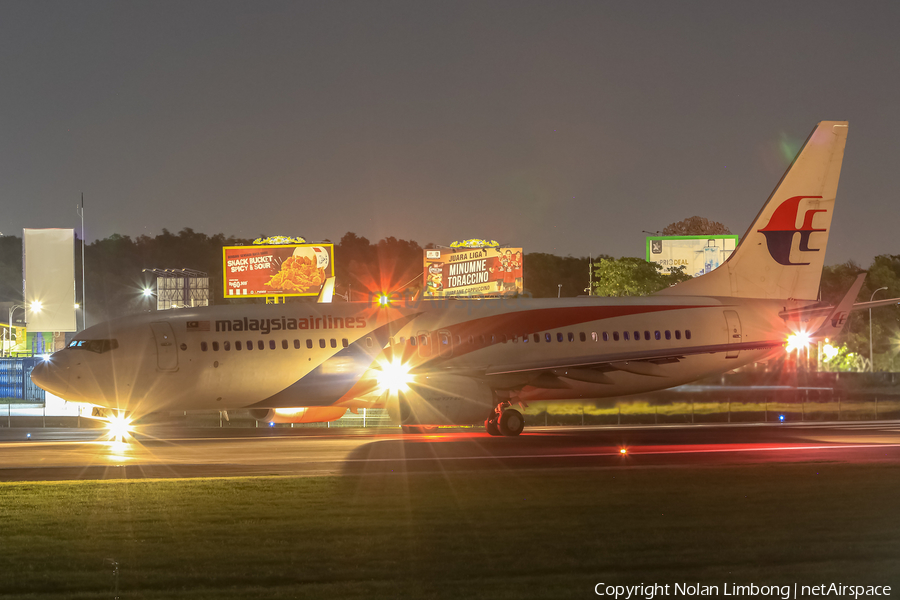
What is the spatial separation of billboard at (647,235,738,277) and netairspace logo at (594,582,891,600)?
393ft

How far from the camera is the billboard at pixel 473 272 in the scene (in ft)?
319

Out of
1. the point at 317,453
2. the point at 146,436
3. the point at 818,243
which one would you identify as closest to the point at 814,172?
the point at 818,243

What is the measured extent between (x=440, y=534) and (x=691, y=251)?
123574mm

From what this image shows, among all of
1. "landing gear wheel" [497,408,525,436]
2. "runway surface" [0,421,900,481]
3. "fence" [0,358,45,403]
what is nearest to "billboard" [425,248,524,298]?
"fence" [0,358,45,403]

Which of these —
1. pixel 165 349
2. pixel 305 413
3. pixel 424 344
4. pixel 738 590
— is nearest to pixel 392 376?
pixel 424 344

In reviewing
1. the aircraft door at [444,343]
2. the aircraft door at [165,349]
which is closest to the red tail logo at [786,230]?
the aircraft door at [444,343]

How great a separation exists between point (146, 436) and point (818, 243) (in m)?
25.0

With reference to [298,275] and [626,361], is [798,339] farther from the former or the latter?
[298,275]

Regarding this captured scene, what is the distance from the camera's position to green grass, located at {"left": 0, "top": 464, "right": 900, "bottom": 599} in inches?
364

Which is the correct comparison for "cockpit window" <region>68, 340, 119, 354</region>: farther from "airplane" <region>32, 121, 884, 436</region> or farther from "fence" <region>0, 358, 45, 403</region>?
"fence" <region>0, 358, 45, 403</region>

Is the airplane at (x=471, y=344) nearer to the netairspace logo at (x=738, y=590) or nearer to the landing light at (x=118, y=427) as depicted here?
the landing light at (x=118, y=427)

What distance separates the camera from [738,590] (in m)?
8.84

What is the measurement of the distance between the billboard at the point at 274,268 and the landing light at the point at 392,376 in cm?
5505

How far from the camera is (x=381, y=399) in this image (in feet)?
92.3
